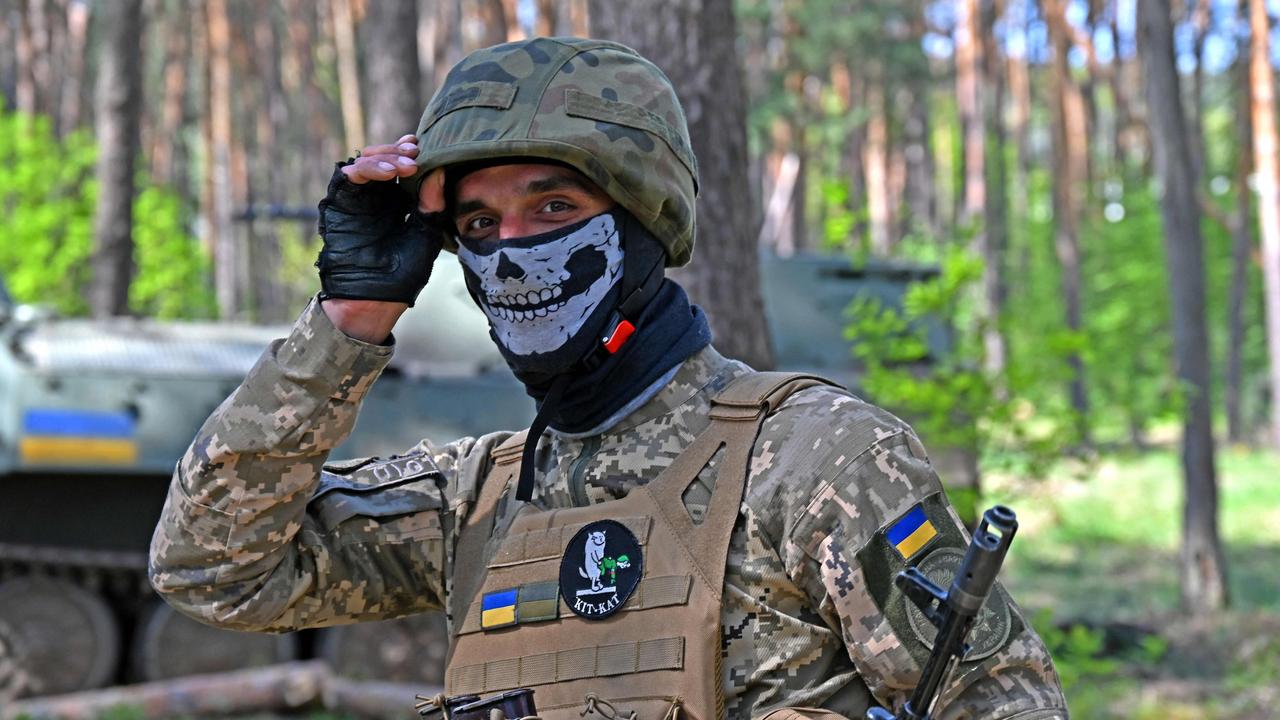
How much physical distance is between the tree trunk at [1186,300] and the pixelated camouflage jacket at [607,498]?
8994 millimetres

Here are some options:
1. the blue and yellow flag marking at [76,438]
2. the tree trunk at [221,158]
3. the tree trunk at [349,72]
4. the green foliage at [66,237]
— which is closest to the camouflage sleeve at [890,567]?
the blue and yellow flag marking at [76,438]

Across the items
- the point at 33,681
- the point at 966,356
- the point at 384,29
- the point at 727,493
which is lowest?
the point at 33,681

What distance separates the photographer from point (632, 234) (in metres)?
2.35

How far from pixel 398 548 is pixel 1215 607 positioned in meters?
9.19

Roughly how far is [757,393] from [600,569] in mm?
332

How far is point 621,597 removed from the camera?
2.12 meters

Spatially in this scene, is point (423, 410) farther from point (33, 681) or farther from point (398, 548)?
point (398, 548)

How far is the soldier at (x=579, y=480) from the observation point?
1.99 meters

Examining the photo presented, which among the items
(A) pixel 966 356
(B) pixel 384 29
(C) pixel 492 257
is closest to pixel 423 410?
(A) pixel 966 356

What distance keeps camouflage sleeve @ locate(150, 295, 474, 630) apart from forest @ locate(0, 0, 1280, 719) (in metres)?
2.22

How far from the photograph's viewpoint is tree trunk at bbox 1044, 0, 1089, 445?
83.4 ft

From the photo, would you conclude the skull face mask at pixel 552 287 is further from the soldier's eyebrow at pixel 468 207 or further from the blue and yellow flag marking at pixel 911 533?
the blue and yellow flag marking at pixel 911 533

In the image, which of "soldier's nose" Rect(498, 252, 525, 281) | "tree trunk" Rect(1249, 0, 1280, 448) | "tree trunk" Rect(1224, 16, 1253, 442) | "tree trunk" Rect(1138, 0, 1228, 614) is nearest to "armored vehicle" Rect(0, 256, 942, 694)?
"tree trunk" Rect(1138, 0, 1228, 614)

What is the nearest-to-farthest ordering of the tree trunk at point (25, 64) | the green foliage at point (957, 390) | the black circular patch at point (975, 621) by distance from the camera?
the black circular patch at point (975, 621) < the green foliage at point (957, 390) < the tree trunk at point (25, 64)
